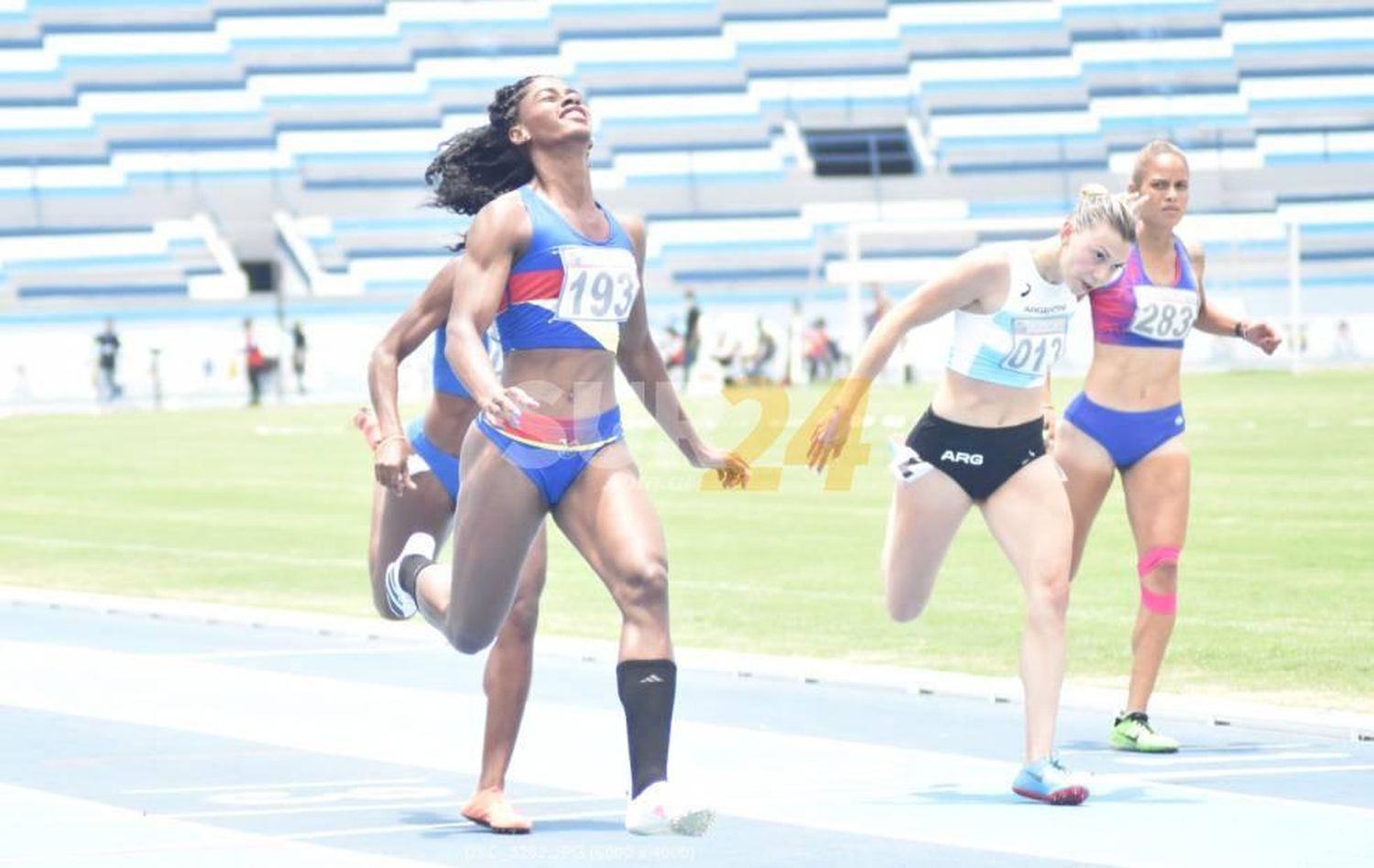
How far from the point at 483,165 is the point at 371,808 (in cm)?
202

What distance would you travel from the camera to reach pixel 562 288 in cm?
714

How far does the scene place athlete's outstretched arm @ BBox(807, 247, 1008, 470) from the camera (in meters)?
8.46

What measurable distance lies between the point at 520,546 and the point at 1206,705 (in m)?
3.87

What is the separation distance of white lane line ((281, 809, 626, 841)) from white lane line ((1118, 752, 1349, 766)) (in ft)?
6.90

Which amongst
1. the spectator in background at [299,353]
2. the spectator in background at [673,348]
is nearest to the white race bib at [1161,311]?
the spectator in background at [673,348]

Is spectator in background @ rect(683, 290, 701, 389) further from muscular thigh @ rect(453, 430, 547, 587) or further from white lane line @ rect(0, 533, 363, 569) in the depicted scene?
muscular thigh @ rect(453, 430, 547, 587)

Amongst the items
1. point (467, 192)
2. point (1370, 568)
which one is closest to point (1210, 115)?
point (1370, 568)

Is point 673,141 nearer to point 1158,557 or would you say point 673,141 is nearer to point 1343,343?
point 1343,343

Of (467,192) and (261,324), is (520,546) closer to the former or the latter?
(467,192)

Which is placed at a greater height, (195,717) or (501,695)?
(501,695)

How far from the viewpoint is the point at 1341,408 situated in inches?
1371

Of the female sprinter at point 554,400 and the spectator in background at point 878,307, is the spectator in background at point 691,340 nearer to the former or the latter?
the spectator in background at point 878,307

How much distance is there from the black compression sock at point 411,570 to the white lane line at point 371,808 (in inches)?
26.5

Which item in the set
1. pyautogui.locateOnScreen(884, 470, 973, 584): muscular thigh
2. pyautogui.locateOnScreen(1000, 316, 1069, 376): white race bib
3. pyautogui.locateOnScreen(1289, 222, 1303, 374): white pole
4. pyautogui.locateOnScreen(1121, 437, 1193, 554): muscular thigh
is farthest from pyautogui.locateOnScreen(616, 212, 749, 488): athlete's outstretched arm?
pyautogui.locateOnScreen(1289, 222, 1303, 374): white pole
